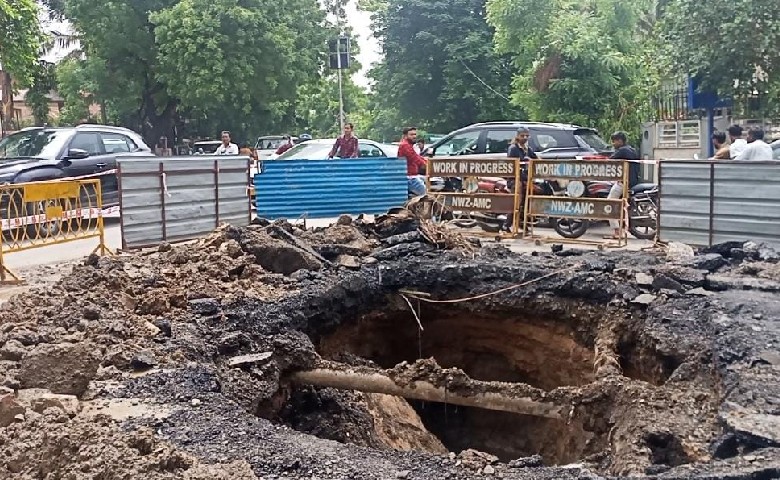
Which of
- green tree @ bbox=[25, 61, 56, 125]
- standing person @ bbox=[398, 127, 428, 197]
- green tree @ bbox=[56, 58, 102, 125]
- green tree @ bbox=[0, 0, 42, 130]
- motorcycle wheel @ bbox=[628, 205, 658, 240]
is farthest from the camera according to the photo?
green tree @ bbox=[25, 61, 56, 125]

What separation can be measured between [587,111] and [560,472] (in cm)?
2025

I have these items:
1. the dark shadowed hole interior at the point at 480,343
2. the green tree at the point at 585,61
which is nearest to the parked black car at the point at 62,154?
the dark shadowed hole interior at the point at 480,343

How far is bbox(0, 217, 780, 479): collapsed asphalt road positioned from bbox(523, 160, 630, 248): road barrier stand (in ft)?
7.35

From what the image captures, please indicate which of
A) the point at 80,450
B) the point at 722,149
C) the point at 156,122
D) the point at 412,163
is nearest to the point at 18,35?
the point at 412,163

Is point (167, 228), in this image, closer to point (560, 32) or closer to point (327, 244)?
point (327, 244)

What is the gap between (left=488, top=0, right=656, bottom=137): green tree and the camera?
73.3 ft

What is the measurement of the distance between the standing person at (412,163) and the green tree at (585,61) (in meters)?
8.63

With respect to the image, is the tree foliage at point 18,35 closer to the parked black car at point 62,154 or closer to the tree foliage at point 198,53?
the parked black car at point 62,154

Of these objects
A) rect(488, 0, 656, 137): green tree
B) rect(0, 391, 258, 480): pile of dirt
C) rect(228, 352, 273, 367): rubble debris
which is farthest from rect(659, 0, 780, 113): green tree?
rect(0, 391, 258, 480): pile of dirt

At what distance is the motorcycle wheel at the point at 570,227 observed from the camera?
1297 cm

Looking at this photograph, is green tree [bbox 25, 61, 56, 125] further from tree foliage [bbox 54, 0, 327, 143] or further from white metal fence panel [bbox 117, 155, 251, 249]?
white metal fence panel [bbox 117, 155, 251, 249]

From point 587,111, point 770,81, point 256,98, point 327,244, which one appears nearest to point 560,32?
point 587,111

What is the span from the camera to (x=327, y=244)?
10.3 metres

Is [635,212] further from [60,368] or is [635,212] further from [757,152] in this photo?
[60,368]
